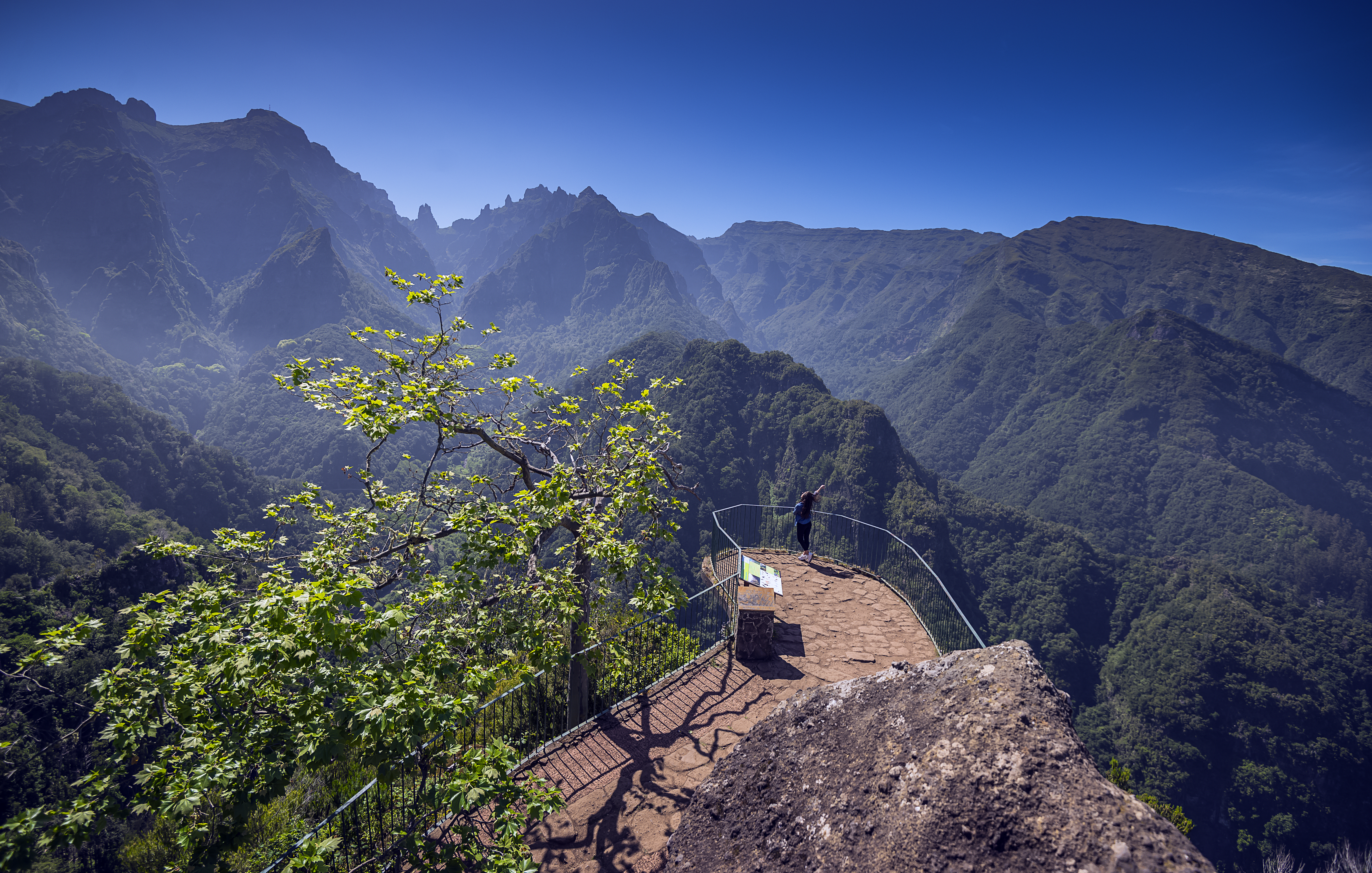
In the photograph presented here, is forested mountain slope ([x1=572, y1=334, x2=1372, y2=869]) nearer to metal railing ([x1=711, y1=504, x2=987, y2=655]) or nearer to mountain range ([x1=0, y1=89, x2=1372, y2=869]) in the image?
mountain range ([x1=0, y1=89, x2=1372, y2=869])

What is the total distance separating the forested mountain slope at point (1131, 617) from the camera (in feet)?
165

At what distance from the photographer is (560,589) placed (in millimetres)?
6332

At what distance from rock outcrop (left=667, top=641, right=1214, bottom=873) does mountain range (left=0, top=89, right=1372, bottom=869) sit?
505 centimetres

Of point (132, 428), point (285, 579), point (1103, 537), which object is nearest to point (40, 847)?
point (285, 579)

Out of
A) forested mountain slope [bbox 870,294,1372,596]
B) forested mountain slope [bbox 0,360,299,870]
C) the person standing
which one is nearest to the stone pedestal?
the person standing

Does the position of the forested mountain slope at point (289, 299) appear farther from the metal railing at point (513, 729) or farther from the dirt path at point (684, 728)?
the dirt path at point (684, 728)

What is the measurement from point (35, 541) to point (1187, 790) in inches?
4352

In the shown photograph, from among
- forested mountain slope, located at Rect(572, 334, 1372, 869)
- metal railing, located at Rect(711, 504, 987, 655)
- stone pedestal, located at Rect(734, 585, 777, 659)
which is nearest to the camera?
stone pedestal, located at Rect(734, 585, 777, 659)

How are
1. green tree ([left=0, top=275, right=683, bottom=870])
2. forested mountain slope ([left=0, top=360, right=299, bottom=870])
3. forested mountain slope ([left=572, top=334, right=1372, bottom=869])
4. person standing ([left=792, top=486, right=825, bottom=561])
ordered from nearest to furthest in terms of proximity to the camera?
green tree ([left=0, top=275, right=683, bottom=870]) < person standing ([left=792, top=486, right=825, bottom=561]) < forested mountain slope ([left=0, top=360, right=299, bottom=870]) < forested mountain slope ([left=572, top=334, right=1372, bottom=869])

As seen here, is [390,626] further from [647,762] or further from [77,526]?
[77,526]

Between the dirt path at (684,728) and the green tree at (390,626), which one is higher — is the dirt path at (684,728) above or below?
below

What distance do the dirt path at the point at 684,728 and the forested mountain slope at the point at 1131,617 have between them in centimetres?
3146

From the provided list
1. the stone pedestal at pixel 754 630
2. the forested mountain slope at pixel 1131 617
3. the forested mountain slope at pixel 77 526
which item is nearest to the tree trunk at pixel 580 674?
the stone pedestal at pixel 754 630

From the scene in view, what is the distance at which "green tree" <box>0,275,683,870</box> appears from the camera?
3740 mm
